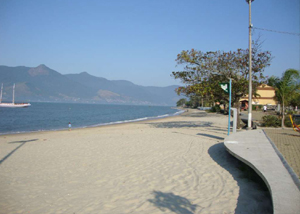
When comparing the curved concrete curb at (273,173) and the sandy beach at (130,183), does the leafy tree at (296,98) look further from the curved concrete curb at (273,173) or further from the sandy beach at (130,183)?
the curved concrete curb at (273,173)

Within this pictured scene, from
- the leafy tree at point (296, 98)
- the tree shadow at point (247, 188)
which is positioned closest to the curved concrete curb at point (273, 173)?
the tree shadow at point (247, 188)

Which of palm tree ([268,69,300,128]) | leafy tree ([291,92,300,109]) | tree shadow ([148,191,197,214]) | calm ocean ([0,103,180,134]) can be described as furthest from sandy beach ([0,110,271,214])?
calm ocean ([0,103,180,134])

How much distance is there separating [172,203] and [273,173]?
208 centimetres

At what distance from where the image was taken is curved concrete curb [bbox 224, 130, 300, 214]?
11.4ft

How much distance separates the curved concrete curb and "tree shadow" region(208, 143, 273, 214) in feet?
1.36

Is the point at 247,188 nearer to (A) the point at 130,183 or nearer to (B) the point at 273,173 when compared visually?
(B) the point at 273,173

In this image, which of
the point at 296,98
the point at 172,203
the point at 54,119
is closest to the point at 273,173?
the point at 172,203

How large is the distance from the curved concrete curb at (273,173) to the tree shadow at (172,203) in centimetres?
138

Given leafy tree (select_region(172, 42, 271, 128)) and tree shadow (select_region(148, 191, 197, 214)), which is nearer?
tree shadow (select_region(148, 191, 197, 214))

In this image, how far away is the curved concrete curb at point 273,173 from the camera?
3463 mm

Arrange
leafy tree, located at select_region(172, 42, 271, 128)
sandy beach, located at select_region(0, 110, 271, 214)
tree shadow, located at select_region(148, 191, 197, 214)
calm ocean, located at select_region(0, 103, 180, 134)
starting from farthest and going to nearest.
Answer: calm ocean, located at select_region(0, 103, 180, 134) → leafy tree, located at select_region(172, 42, 271, 128) → sandy beach, located at select_region(0, 110, 271, 214) → tree shadow, located at select_region(148, 191, 197, 214)

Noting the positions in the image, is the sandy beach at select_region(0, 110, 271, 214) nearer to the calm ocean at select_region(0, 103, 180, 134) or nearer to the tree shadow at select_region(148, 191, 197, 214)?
the tree shadow at select_region(148, 191, 197, 214)

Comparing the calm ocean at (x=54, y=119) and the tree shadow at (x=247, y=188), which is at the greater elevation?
the tree shadow at (x=247, y=188)

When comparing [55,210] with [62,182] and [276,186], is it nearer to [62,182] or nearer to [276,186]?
[62,182]
